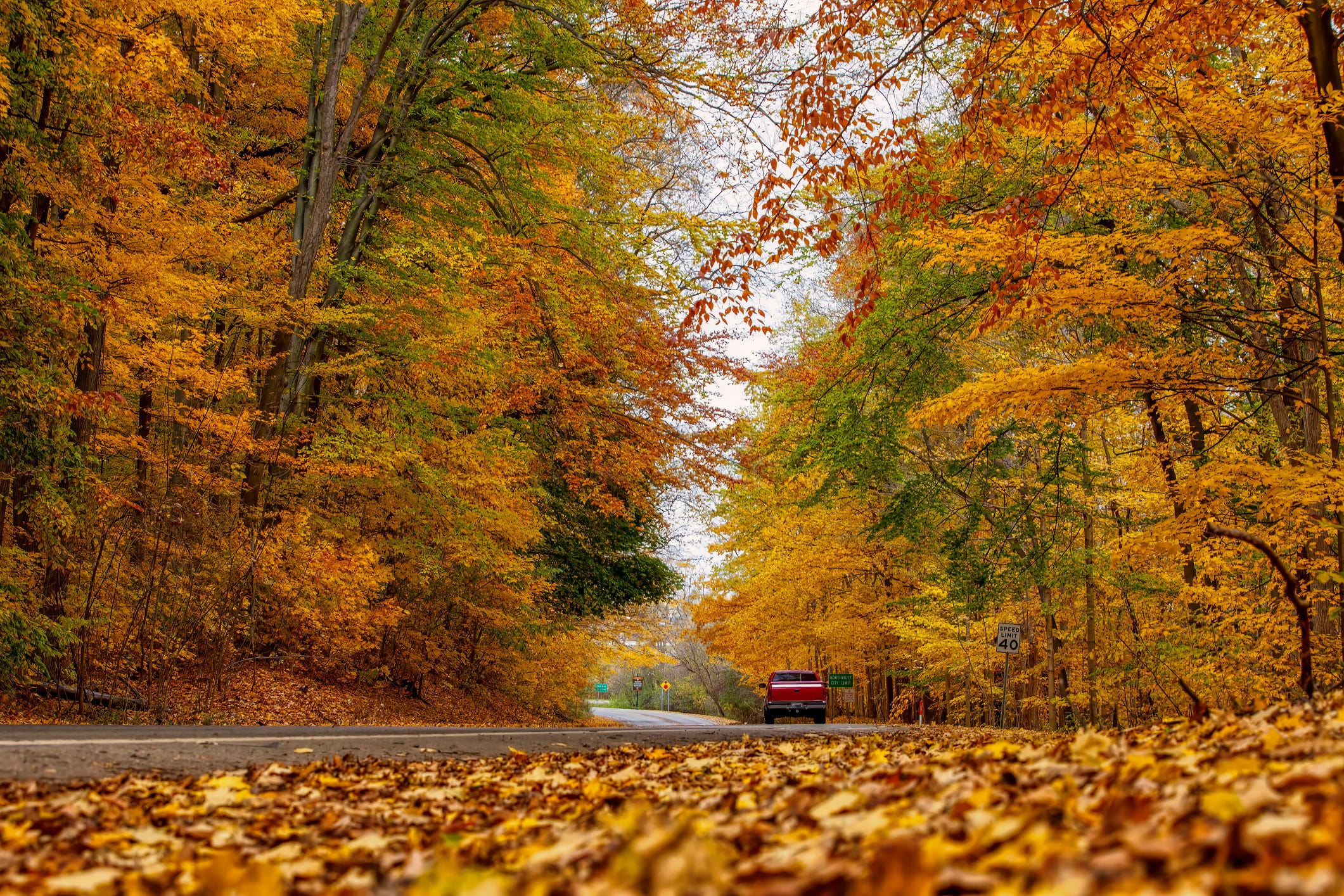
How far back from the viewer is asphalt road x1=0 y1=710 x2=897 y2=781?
3943 millimetres

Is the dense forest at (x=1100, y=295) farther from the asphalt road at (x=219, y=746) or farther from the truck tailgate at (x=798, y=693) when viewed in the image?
the truck tailgate at (x=798, y=693)

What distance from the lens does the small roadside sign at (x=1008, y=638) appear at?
16.1 meters

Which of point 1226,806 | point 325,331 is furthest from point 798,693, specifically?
point 1226,806

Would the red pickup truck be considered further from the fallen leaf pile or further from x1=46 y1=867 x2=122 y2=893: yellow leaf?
x1=46 y1=867 x2=122 y2=893: yellow leaf

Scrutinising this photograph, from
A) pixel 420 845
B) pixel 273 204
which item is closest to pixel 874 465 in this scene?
pixel 273 204

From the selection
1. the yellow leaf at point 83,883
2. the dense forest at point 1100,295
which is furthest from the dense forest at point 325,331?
the yellow leaf at point 83,883

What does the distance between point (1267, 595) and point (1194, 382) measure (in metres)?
3.65

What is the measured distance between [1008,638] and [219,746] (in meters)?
14.1

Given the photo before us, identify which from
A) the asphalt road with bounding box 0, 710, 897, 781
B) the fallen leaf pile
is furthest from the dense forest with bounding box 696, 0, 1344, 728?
the asphalt road with bounding box 0, 710, 897, 781

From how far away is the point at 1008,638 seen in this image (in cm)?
1619

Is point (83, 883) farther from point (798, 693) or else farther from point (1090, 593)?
point (798, 693)

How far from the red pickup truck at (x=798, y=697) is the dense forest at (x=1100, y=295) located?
290 inches

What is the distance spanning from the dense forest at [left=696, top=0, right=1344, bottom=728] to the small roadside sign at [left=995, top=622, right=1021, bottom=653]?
961 millimetres

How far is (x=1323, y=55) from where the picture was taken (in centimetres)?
739
